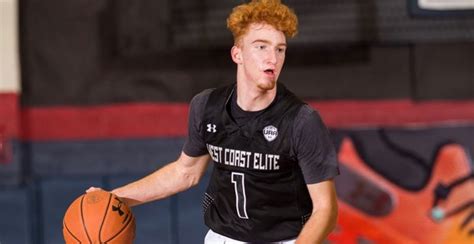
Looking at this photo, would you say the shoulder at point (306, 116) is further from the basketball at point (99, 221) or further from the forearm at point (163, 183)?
the basketball at point (99, 221)

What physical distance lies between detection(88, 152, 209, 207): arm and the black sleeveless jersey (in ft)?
0.74

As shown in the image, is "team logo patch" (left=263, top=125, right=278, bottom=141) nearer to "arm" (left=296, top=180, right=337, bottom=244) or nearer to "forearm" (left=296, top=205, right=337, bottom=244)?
"arm" (left=296, top=180, right=337, bottom=244)

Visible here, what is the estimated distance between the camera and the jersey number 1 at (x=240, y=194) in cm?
445

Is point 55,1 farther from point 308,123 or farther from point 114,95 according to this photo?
point 308,123

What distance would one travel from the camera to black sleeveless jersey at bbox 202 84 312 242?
4.31m

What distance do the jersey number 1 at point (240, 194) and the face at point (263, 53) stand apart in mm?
474

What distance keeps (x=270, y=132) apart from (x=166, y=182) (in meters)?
0.73

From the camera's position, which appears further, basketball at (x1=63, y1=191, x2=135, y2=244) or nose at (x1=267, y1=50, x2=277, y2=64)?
basketball at (x1=63, y1=191, x2=135, y2=244)

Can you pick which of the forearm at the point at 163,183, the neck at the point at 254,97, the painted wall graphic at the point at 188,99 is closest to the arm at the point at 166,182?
the forearm at the point at 163,183

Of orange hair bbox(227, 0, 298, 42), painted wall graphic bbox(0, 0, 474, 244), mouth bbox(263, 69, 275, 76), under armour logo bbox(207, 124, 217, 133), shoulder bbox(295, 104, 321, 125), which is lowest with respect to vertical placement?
painted wall graphic bbox(0, 0, 474, 244)

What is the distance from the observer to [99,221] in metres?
4.36

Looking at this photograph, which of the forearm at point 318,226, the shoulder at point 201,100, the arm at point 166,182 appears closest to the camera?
the forearm at point 318,226

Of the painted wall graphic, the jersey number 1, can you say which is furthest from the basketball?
the painted wall graphic

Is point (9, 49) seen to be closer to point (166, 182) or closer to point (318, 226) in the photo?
point (166, 182)
